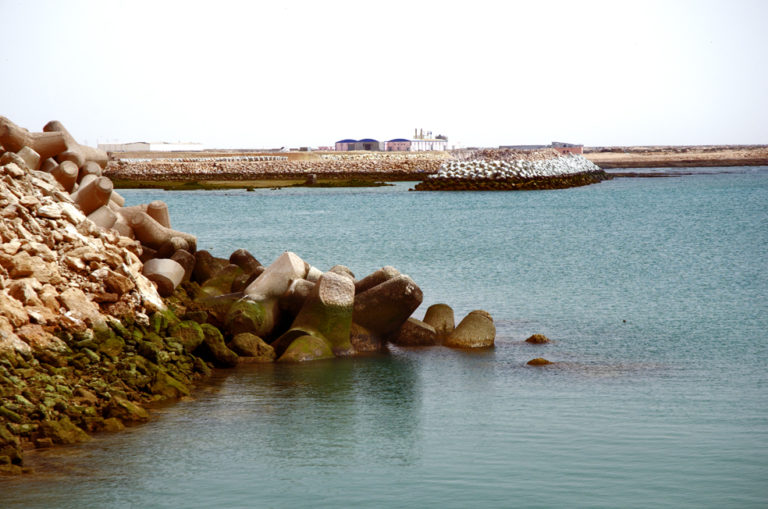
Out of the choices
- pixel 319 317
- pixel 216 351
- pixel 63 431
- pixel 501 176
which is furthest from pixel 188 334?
pixel 501 176

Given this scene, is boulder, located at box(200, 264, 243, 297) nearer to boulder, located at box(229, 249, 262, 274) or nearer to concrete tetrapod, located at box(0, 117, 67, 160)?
boulder, located at box(229, 249, 262, 274)

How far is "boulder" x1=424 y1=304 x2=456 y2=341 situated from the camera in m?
19.1

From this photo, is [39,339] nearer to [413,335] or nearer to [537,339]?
[413,335]

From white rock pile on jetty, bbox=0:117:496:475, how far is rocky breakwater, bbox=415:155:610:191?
6859 cm

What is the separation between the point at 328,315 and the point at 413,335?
2.23 m

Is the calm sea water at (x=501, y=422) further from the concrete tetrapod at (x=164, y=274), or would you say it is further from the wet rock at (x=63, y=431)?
the concrete tetrapod at (x=164, y=274)

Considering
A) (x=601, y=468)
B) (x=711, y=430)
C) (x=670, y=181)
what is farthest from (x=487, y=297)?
(x=670, y=181)

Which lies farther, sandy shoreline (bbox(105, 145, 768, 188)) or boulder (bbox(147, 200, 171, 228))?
sandy shoreline (bbox(105, 145, 768, 188))

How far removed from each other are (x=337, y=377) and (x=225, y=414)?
9.25 ft

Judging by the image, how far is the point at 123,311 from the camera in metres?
15.5

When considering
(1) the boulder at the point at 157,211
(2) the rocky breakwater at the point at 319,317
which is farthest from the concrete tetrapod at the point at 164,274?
(1) the boulder at the point at 157,211

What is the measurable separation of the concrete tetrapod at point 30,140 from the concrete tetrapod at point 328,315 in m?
7.91

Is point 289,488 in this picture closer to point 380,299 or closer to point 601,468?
point 601,468

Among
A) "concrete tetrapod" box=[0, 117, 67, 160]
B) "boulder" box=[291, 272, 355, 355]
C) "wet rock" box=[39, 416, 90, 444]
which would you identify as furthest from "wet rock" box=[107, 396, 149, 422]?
"concrete tetrapod" box=[0, 117, 67, 160]
